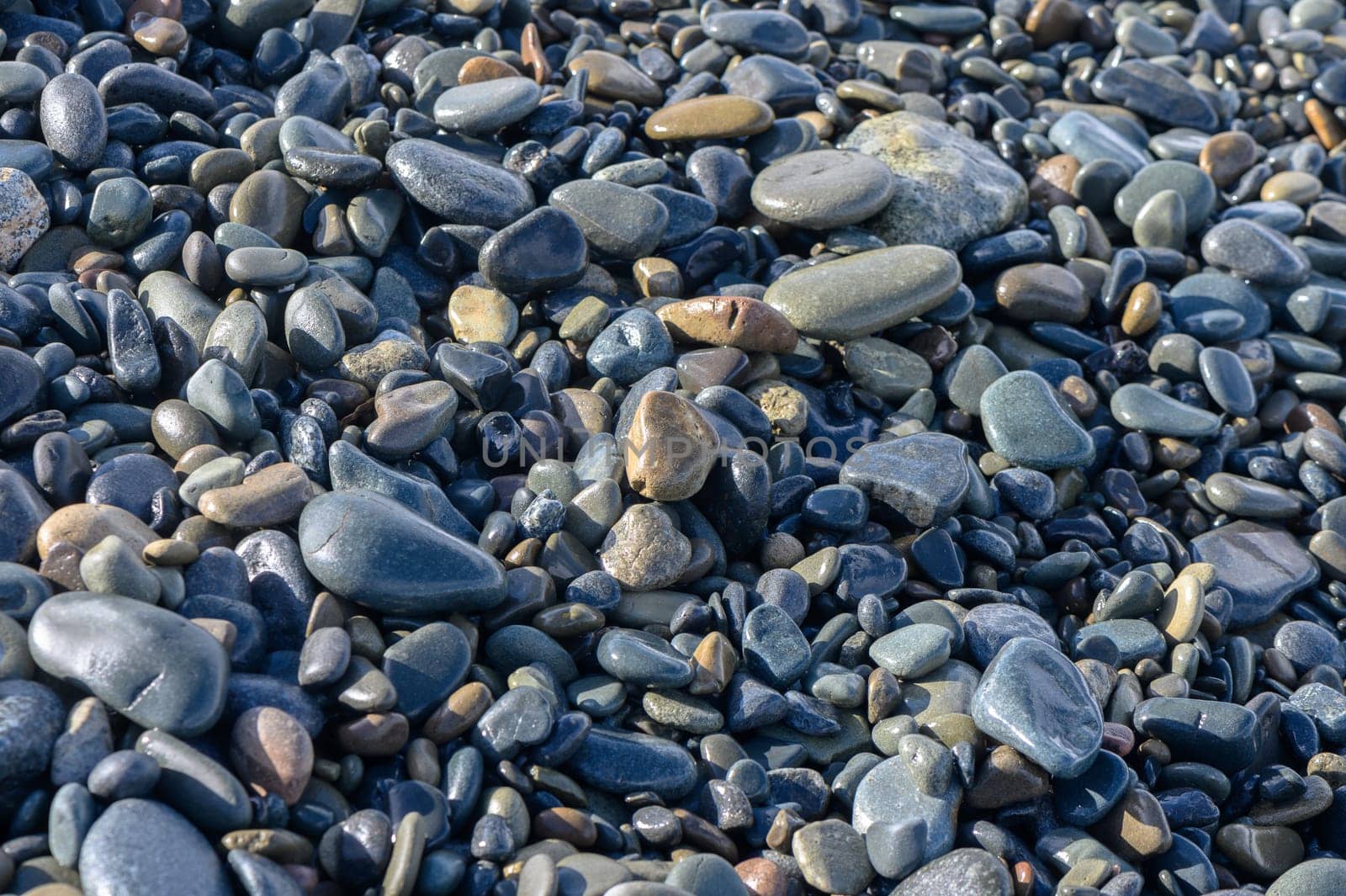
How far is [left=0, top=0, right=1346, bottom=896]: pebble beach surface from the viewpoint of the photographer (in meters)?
2.48

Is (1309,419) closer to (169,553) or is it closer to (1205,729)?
(1205,729)

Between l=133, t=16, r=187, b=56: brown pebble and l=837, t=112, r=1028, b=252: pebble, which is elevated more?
l=133, t=16, r=187, b=56: brown pebble

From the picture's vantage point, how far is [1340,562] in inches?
151

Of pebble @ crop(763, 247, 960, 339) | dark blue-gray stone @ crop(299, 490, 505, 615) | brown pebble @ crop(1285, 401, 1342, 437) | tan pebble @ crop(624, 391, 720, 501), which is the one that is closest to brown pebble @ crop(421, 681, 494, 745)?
dark blue-gray stone @ crop(299, 490, 505, 615)

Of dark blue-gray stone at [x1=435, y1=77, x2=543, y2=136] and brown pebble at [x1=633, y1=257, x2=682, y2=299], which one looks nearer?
brown pebble at [x1=633, y1=257, x2=682, y2=299]

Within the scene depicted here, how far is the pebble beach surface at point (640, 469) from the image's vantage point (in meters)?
2.48

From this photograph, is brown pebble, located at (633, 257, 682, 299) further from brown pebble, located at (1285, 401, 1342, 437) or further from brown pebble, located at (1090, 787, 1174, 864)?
brown pebble, located at (1285, 401, 1342, 437)

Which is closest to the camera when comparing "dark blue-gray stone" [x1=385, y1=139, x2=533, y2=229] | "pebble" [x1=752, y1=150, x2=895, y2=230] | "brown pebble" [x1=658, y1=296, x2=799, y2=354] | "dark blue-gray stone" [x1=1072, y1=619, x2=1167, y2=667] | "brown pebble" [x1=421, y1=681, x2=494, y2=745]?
"brown pebble" [x1=421, y1=681, x2=494, y2=745]

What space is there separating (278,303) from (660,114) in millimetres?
1900

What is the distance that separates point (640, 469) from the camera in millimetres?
3205

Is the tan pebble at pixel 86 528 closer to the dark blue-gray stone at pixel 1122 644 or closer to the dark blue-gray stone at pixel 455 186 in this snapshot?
the dark blue-gray stone at pixel 455 186

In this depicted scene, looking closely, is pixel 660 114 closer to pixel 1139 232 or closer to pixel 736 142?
pixel 736 142

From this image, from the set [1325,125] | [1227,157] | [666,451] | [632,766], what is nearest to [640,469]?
[666,451]

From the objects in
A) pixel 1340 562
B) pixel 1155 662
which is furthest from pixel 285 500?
pixel 1340 562
